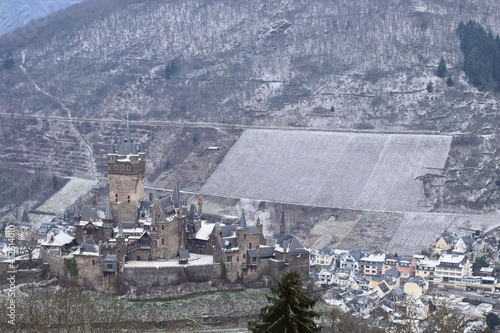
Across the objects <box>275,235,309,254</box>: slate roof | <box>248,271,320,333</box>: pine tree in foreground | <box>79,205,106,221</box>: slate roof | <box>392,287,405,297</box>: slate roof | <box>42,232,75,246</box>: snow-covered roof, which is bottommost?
<box>392,287,405,297</box>: slate roof

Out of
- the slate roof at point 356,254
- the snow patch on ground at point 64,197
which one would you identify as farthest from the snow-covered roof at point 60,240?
the snow patch on ground at point 64,197

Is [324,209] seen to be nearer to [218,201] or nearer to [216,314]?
[218,201]

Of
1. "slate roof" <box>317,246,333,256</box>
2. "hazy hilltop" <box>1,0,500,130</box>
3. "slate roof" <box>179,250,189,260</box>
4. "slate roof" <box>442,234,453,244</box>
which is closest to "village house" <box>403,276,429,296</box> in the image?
"slate roof" <box>317,246,333,256</box>

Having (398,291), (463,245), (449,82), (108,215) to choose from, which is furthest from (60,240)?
(449,82)

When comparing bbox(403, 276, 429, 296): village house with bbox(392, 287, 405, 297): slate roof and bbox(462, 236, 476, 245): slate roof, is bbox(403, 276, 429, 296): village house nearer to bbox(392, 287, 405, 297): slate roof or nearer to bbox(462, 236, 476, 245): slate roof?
bbox(392, 287, 405, 297): slate roof

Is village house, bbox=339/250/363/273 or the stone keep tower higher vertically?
the stone keep tower

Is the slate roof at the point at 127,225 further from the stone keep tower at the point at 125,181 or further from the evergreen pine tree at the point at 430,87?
the evergreen pine tree at the point at 430,87
